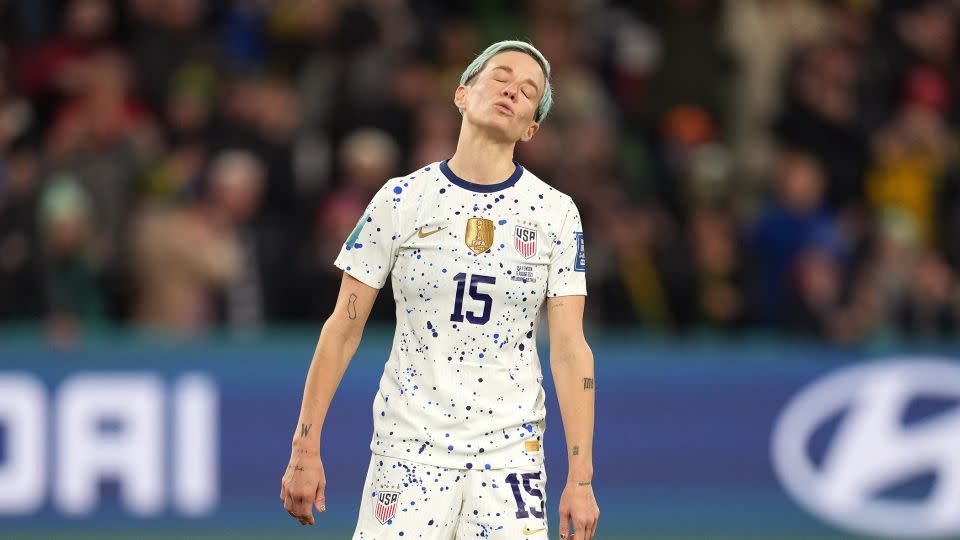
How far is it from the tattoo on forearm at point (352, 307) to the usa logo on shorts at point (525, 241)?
0.57 metres

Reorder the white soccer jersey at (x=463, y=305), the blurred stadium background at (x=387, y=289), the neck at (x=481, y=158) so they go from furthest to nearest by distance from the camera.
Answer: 1. the blurred stadium background at (x=387, y=289)
2. the neck at (x=481, y=158)
3. the white soccer jersey at (x=463, y=305)

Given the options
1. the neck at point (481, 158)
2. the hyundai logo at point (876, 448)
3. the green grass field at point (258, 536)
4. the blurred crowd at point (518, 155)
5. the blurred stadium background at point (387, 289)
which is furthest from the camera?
the blurred crowd at point (518, 155)

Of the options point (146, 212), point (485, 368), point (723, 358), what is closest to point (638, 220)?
point (723, 358)

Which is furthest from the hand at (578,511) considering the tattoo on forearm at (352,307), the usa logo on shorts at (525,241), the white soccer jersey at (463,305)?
the tattoo on forearm at (352,307)

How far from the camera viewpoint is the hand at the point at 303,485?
211 inches

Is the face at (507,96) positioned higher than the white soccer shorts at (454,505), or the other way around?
the face at (507,96)

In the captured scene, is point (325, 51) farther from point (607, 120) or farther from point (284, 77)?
point (607, 120)

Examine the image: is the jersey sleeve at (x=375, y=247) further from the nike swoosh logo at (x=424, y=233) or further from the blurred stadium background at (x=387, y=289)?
the blurred stadium background at (x=387, y=289)

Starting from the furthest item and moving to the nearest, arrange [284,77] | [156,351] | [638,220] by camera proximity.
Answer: [284,77] < [638,220] < [156,351]

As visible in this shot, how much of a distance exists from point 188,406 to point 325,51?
3.69m

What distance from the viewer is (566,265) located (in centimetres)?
557

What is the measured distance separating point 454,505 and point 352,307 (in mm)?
750

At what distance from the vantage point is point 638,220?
470 inches

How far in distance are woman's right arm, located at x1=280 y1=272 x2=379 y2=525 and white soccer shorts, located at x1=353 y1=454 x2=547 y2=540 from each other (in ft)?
0.77
